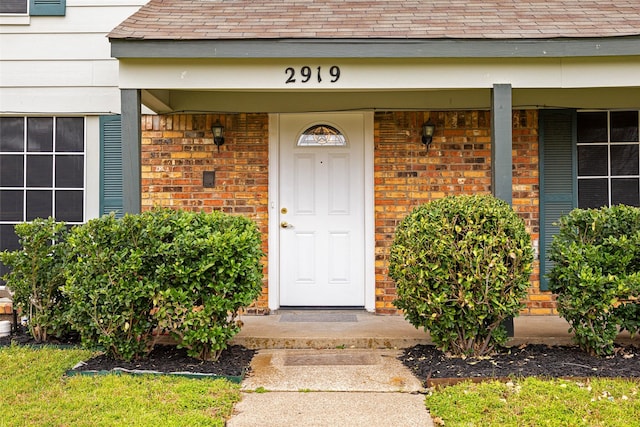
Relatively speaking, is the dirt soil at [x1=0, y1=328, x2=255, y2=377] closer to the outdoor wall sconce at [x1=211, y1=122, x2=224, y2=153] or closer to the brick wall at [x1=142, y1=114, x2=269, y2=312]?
the brick wall at [x1=142, y1=114, x2=269, y2=312]

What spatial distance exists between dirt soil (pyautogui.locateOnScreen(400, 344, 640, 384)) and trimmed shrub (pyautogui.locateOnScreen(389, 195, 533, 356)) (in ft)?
0.53

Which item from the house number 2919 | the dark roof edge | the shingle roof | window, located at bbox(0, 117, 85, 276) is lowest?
window, located at bbox(0, 117, 85, 276)

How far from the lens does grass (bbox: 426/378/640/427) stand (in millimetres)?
2953

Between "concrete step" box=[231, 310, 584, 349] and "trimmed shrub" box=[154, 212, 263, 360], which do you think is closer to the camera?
"trimmed shrub" box=[154, 212, 263, 360]

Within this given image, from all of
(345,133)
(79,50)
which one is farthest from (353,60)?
(79,50)

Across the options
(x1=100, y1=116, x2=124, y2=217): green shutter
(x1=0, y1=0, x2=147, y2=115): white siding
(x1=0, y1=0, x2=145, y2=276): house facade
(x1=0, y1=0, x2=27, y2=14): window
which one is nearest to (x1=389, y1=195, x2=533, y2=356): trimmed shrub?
(x1=100, y1=116, x2=124, y2=217): green shutter

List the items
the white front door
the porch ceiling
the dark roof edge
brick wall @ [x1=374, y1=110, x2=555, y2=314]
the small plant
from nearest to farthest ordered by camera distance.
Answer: the dark roof edge
the small plant
the porch ceiling
brick wall @ [x1=374, y1=110, x2=555, y2=314]
the white front door

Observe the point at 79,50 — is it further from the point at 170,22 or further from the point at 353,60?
the point at 353,60

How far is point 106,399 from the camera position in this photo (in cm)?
323

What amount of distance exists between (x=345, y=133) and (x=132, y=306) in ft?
9.58

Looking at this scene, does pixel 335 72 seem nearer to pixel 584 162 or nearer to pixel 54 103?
pixel 584 162

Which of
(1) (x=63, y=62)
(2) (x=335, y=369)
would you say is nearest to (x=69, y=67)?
(1) (x=63, y=62)

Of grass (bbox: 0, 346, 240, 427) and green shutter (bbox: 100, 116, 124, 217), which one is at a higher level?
green shutter (bbox: 100, 116, 124, 217)

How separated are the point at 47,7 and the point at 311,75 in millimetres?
Answer: 3208
